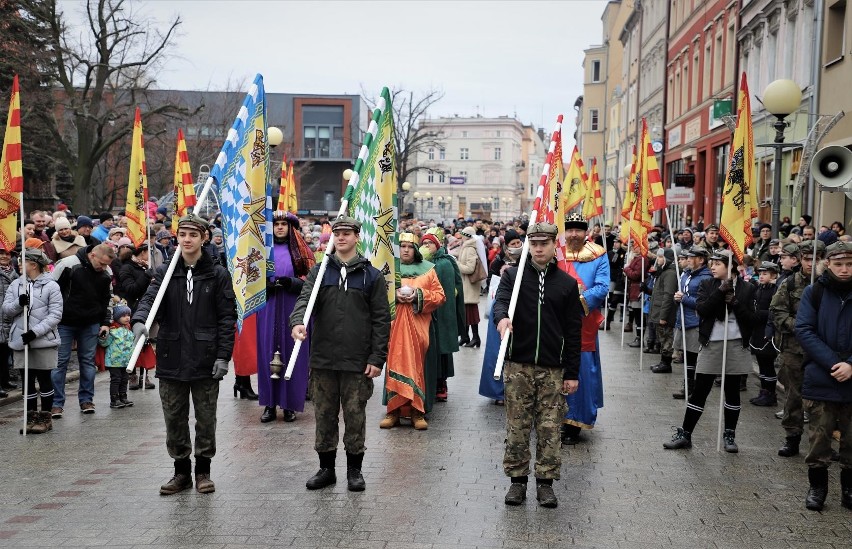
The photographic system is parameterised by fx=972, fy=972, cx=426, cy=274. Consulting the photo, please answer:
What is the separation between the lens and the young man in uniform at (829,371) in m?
7.13

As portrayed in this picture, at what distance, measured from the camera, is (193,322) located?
287 inches

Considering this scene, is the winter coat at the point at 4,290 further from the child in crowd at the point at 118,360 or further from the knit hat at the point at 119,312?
the knit hat at the point at 119,312

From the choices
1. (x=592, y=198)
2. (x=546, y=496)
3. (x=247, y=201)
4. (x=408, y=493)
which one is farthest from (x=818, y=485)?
Result: (x=592, y=198)

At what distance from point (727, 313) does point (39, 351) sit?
6.66 metres

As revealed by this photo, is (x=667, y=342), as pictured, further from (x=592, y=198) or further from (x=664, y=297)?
(x=592, y=198)

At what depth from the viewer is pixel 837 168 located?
10.6 m

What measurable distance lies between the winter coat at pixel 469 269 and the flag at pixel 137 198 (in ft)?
19.9

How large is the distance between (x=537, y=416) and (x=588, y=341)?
2129 mm

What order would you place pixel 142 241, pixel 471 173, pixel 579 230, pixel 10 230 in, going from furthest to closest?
pixel 471 173, pixel 142 241, pixel 10 230, pixel 579 230

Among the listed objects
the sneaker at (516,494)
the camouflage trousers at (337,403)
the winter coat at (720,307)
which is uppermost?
the winter coat at (720,307)

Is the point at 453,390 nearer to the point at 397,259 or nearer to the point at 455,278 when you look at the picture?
the point at 455,278

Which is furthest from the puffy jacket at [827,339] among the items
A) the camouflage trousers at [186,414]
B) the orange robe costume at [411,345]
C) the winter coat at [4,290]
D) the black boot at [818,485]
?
the winter coat at [4,290]

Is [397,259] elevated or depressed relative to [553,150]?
depressed

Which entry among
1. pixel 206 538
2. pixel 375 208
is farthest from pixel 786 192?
pixel 206 538
